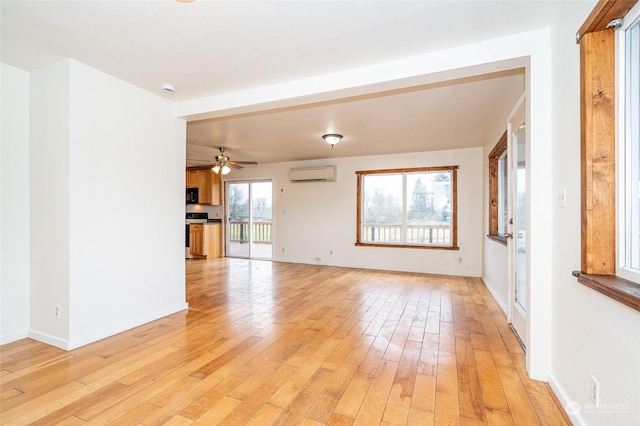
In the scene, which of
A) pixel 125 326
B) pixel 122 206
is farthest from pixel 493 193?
pixel 125 326

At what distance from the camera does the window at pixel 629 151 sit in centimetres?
133

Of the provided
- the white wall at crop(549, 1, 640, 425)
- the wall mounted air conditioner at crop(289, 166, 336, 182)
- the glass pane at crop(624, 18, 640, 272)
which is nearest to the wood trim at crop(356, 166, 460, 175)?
the wall mounted air conditioner at crop(289, 166, 336, 182)

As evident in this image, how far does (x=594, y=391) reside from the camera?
1436 mm

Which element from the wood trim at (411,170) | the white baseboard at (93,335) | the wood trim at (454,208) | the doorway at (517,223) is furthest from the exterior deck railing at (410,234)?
the white baseboard at (93,335)

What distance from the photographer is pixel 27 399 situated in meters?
1.86

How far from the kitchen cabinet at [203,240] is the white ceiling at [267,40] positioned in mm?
4931

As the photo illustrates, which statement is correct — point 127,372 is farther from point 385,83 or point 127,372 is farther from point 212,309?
point 385,83

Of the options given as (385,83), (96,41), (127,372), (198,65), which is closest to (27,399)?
(127,372)

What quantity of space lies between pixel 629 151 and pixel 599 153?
10 cm

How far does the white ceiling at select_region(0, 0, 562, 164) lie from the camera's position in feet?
6.01

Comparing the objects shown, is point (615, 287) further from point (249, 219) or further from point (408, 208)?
point (249, 219)

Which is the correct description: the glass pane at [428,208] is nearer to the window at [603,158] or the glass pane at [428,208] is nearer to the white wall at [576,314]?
the white wall at [576,314]

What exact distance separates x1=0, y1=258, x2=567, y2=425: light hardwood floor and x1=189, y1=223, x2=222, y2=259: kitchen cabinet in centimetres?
413

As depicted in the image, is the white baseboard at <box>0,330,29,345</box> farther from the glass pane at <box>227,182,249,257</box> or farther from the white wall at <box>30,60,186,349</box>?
the glass pane at <box>227,182,249,257</box>
